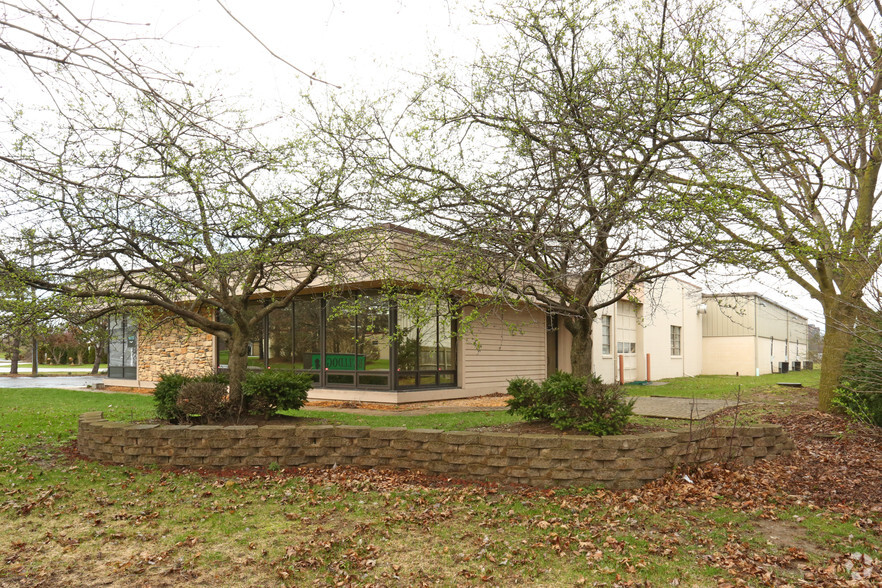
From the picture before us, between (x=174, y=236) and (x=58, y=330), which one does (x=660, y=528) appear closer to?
(x=174, y=236)

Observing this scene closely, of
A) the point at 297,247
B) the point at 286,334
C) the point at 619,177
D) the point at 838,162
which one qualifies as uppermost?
the point at 838,162

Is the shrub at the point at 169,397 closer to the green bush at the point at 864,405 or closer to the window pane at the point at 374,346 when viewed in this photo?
the window pane at the point at 374,346

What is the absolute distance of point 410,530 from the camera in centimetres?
500

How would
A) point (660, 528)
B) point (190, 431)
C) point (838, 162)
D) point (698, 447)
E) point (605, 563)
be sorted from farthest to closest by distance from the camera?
point (838, 162)
point (190, 431)
point (698, 447)
point (660, 528)
point (605, 563)

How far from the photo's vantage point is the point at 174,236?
795cm

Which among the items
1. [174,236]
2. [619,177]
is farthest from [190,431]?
[619,177]

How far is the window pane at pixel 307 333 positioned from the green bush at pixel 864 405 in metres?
11.0

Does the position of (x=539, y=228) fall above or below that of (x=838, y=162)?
below

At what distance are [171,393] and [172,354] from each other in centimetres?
1248

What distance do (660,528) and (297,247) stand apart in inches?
227

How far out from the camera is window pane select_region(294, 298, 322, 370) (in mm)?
15203

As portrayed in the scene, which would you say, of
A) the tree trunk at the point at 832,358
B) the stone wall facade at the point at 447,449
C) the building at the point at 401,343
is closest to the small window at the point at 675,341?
the building at the point at 401,343

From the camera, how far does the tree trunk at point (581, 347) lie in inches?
309

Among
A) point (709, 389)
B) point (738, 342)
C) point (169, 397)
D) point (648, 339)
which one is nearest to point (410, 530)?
point (169, 397)
